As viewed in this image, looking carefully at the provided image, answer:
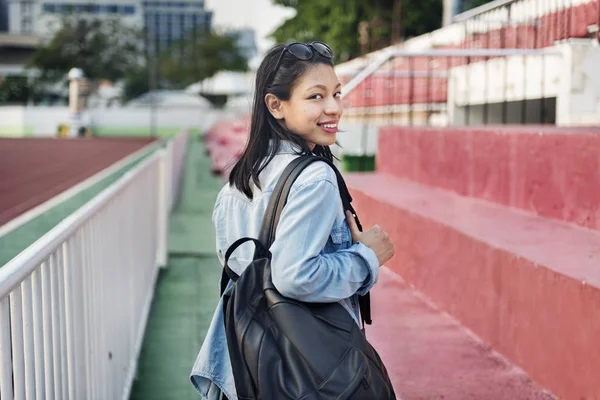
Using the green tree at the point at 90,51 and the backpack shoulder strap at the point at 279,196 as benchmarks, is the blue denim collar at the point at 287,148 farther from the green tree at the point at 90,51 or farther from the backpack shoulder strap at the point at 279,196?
the green tree at the point at 90,51

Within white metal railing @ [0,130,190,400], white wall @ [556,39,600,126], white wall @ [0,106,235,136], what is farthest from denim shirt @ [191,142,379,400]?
white wall @ [0,106,235,136]

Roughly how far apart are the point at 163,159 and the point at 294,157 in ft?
20.5

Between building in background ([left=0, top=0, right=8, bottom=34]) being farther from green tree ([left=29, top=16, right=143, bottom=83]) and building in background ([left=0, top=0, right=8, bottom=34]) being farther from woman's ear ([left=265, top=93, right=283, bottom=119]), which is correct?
woman's ear ([left=265, top=93, right=283, bottom=119])

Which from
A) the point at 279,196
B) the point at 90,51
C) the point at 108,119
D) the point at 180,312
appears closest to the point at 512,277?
the point at 279,196

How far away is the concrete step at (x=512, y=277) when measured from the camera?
2.81 m

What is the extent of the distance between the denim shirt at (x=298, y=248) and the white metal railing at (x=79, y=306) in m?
0.42

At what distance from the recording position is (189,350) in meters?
4.93

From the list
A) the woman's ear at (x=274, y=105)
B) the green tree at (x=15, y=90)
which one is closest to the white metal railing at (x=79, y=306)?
the woman's ear at (x=274, y=105)

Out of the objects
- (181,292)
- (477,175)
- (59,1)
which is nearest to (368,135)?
(181,292)

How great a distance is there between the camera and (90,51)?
69.7 meters

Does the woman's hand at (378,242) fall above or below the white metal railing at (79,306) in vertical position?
above

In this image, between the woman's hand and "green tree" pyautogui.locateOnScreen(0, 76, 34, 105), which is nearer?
the woman's hand

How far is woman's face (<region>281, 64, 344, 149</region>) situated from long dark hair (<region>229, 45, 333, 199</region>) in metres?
0.02

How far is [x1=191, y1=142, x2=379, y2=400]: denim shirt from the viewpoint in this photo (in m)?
1.83
